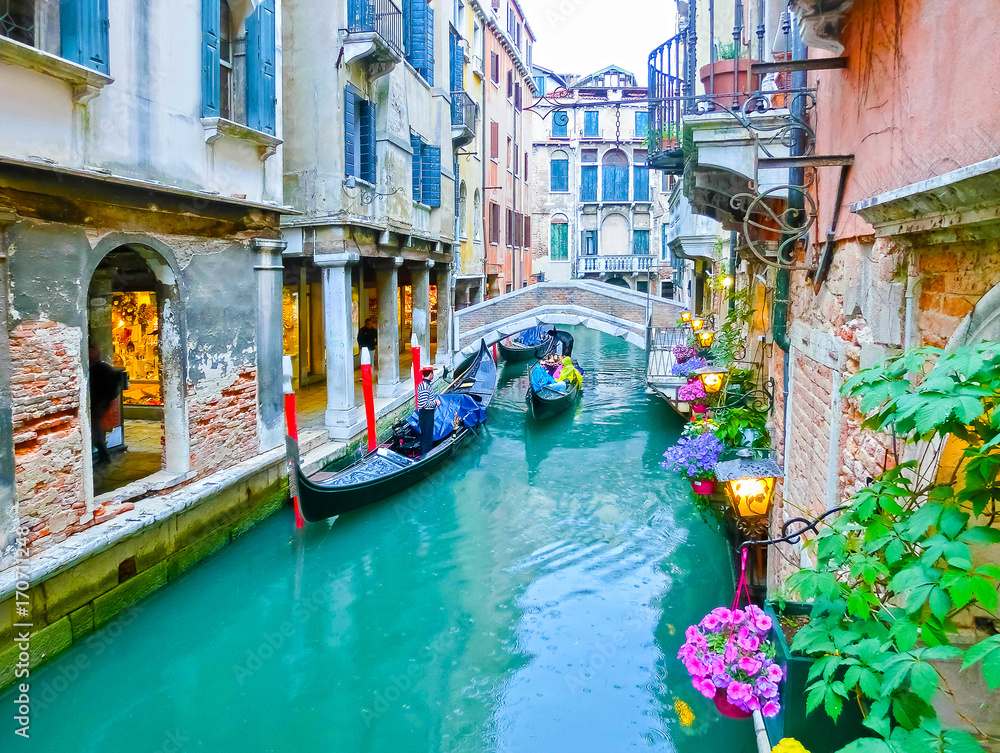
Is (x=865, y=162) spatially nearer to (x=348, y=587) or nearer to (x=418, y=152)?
(x=348, y=587)

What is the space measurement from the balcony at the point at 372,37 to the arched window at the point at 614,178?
18.8m

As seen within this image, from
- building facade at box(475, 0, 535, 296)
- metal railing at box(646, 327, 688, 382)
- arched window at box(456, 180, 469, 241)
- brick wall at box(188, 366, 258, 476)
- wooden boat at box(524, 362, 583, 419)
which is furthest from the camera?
building facade at box(475, 0, 535, 296)

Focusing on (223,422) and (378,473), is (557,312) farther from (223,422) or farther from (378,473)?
(223,422)

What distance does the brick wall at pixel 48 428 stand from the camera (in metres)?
4.04

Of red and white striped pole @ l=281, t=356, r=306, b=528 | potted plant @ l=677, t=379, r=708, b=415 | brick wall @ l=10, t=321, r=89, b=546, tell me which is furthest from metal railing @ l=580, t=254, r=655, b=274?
brick wall @ l=10, t=321, r=89, b=546

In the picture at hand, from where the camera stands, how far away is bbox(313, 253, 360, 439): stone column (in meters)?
8.08

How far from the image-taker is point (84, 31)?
4199 millimetres

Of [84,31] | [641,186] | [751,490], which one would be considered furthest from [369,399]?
[641,186]

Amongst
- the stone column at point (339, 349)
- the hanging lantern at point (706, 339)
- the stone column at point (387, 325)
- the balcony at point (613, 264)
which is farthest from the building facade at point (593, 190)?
the hanging lantern at point (706, 339)

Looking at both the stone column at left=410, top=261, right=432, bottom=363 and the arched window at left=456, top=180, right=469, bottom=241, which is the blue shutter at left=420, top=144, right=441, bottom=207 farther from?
the arched window at left=456, top=180, right=469, bottom=241

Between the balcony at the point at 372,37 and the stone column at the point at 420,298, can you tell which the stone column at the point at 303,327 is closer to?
the stone column at the point at 420,298

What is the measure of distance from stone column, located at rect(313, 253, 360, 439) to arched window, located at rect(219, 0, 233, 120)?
216 cm

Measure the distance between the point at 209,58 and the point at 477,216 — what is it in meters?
11.1

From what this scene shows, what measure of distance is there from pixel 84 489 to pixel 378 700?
2.27 meters
